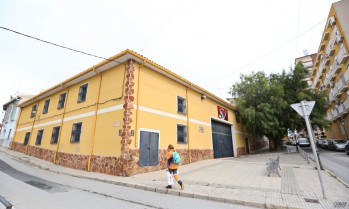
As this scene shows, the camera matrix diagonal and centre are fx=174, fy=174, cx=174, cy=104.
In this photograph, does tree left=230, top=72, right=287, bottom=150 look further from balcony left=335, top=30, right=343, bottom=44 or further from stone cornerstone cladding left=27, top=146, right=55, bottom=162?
stone cornerstone cladding left=27, top=146, right=55, bottom=162

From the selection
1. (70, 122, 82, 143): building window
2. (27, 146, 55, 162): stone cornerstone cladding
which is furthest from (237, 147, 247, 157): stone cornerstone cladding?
(27, 146, 55, 162): stone cornerstone cladding

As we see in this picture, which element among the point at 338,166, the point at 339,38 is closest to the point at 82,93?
the point at 338,166

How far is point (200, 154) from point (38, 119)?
15957mm

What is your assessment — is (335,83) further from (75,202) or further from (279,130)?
(75,202)

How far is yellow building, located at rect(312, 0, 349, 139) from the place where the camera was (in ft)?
81.3

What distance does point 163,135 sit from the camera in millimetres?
11414

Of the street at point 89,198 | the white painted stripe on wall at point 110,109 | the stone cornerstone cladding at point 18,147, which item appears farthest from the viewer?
the stone cornerstone cladding at point 18,147

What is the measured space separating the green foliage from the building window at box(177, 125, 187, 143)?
10.3 m

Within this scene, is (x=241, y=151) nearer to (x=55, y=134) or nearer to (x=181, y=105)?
(x=181, y=105)

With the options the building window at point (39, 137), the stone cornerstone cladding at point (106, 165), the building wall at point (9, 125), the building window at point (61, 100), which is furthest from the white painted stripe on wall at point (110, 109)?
the building wall at point (9, 125)

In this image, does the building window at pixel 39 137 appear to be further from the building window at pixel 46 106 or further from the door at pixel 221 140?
the door at pixel 221 140

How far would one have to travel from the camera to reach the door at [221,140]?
57.6 ft

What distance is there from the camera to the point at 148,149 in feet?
33.3

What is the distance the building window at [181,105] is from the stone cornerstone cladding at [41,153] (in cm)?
1039
